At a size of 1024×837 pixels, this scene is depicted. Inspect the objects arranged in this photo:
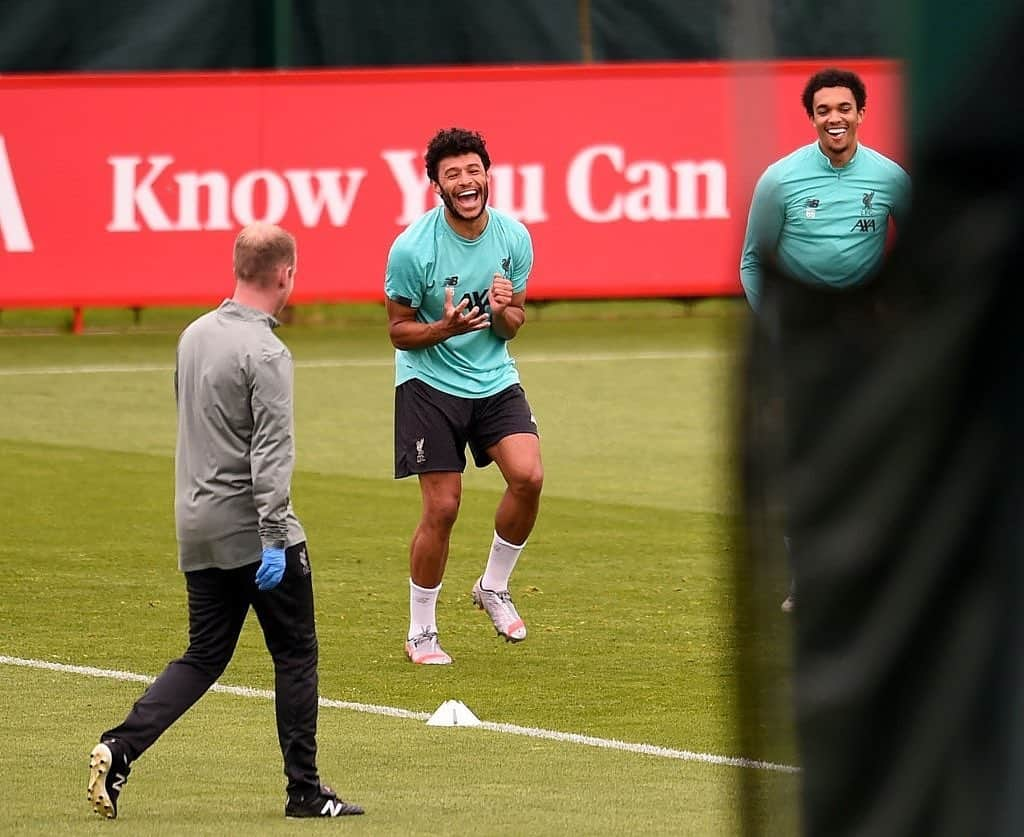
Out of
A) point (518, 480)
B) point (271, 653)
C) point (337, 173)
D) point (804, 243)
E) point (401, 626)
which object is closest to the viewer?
point (804, 243)

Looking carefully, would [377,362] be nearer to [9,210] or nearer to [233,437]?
[9,210]

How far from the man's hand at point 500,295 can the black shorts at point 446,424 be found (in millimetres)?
416

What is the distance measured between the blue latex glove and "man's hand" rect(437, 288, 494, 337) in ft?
9.69

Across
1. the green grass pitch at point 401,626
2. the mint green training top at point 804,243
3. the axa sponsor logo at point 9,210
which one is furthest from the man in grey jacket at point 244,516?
the axa sponsor logo at point 9,210

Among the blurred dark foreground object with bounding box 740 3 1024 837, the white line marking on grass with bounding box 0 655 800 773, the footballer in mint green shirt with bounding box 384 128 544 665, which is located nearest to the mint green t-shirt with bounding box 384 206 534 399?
the footballer in mint green shirt with bounding box 384 128 544 665

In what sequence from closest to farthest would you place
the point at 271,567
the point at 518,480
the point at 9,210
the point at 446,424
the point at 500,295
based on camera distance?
1. the point at 271,567
2. the point at 500,295
3. the point at 446,424
4. the point at 518,480
5. the point at 9,210

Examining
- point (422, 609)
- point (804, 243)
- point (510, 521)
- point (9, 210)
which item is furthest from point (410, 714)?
point (9, 210)

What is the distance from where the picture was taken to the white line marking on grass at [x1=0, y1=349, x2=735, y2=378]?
20500mm

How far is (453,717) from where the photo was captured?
7.97 meters

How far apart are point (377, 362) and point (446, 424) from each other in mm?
12123

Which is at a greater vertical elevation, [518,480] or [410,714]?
[518,480]

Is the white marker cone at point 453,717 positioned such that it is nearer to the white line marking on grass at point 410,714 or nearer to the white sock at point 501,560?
the white line marking on grass at point 410,714

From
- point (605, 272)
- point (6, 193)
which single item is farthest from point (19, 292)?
point (605, 272)

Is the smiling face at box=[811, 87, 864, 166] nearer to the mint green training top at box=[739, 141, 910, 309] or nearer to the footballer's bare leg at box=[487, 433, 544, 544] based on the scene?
the footballer's bare leg at box=[487, 433, 544, 544]
